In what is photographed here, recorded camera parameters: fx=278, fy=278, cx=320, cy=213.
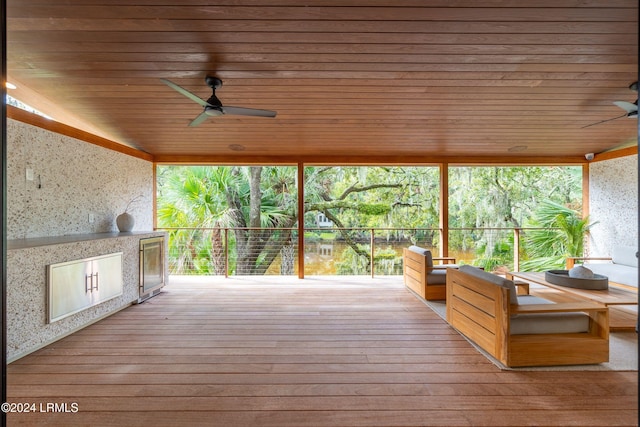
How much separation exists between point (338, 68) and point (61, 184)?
3291 mm

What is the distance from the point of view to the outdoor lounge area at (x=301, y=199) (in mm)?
1808

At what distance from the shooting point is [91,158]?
3514 millimetres

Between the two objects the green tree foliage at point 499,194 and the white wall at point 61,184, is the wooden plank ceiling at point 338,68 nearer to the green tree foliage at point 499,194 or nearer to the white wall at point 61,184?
the white wall at point 61,184

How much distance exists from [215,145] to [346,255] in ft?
14.6

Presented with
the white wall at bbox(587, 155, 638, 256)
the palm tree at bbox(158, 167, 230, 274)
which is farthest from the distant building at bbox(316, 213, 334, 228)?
the white wall at bbox(587, 155, 638, 256)

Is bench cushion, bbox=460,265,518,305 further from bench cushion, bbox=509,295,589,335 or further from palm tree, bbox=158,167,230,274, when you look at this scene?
palm tree, bbox=158,167,230,274

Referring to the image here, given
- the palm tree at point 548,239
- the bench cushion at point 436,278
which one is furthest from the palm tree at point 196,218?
the palm tree at point 548,239

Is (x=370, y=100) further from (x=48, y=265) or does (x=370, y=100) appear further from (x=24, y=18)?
(x=48, y=265)

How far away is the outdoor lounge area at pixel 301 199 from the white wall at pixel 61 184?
0.02 m

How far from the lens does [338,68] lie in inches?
109

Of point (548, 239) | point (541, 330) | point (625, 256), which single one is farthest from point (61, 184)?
point (548, 239)

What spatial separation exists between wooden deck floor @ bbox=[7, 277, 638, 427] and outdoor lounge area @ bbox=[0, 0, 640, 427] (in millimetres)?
18

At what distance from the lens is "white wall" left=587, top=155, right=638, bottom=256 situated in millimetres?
4453

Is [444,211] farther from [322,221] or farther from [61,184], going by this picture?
[61,184]
